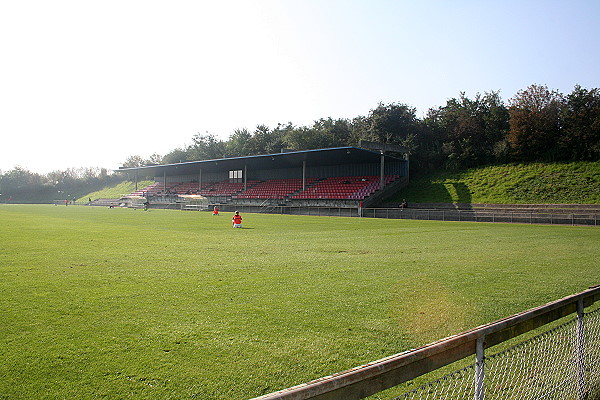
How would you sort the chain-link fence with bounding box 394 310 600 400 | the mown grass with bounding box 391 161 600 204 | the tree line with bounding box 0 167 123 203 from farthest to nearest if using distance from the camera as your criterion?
the tree line with bounding box 0 167 123 203 → the mown grass with bounding box 391 161 600 204 → the chain-link fence with bounding box 394 310 600 400

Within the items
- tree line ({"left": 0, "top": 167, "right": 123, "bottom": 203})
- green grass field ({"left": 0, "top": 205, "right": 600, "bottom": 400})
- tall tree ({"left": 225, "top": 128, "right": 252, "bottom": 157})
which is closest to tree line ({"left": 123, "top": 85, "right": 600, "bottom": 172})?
tall tree ({"left": 225, "top": 128, "right": 252, "bottom": 157})

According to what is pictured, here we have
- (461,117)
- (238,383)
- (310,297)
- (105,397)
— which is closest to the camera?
(105,397)

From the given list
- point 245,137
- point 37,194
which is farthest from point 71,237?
point 37,194

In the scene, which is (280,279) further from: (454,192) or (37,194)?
(37,194)

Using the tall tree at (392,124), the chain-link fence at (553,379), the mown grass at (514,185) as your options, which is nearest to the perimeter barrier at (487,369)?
the chain-link fence at (553,379)

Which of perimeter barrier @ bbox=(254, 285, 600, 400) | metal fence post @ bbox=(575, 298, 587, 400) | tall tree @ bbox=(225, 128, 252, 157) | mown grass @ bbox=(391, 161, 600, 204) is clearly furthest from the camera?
tall tree @ bbox=(225, 128, 252, 157)

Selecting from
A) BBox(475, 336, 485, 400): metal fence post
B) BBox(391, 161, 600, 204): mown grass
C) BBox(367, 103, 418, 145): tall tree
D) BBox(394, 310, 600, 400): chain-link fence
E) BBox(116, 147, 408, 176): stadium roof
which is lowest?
BBox(394, 310, 600, 400): chain-link fence

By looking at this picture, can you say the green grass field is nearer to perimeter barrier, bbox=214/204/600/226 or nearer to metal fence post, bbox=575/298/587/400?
metal fence post, bbox=575/298/587/400

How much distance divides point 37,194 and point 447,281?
126 metres

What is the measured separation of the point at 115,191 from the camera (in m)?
95.7

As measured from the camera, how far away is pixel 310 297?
285 inches

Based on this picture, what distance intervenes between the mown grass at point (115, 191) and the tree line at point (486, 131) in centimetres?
3919

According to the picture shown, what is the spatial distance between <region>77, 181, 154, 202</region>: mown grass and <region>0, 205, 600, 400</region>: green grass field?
278ft

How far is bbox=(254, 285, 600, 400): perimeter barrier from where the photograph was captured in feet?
6.35
